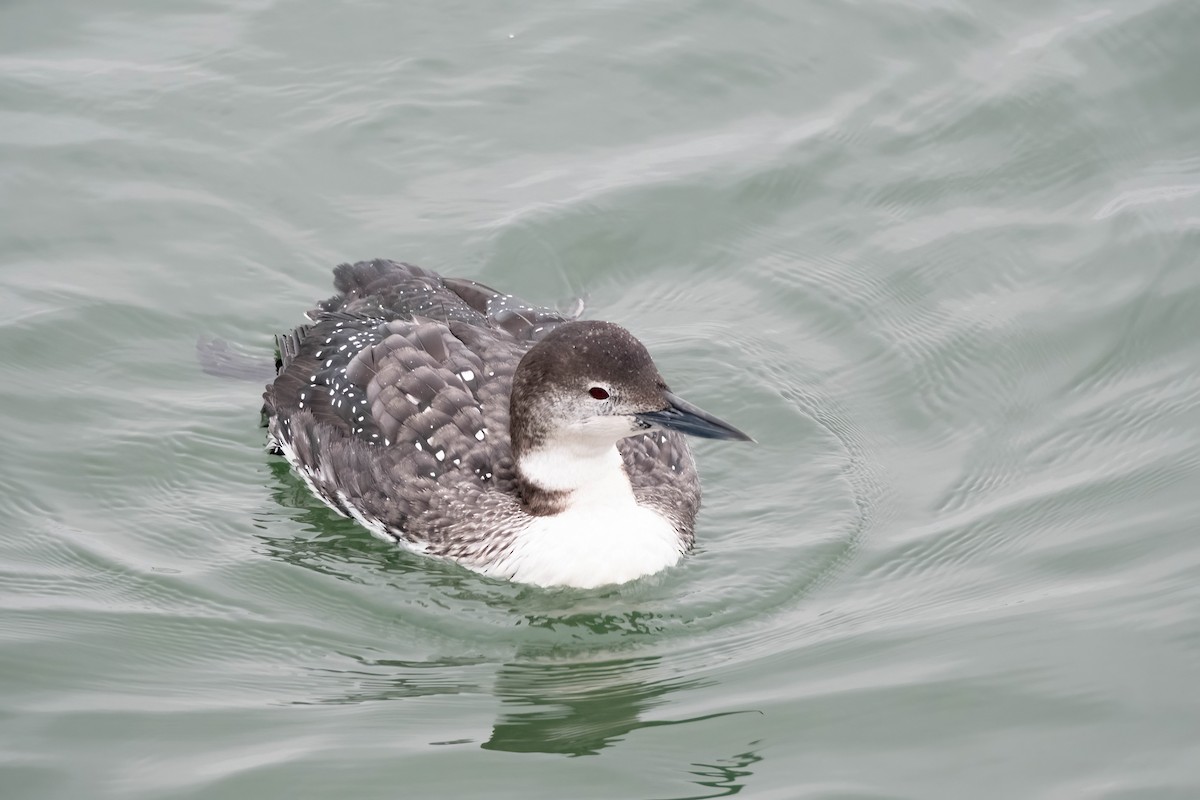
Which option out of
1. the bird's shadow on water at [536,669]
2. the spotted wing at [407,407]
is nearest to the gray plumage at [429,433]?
the spotted wing at [407,407]

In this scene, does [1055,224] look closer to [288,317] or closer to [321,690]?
[288,317]

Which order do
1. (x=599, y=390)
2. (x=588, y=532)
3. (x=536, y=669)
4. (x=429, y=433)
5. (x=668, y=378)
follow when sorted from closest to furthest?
1. (x=536, y=669)
2. (x=599, y=390)
3. (x=588, y=532)
4. (x=429, y=433)
5. (x=668, y=378)

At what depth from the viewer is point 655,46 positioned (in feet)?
36.2

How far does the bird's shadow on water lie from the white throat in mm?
103

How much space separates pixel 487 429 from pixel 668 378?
4.40ft

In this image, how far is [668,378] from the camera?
8805mm

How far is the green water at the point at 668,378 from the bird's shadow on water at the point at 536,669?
2 cm

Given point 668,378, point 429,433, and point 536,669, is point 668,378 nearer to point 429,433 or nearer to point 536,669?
point 429,433

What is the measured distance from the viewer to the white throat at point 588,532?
7320mm

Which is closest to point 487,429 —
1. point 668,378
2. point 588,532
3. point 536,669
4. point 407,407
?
point 407,407

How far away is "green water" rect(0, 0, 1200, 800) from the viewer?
6078 millimetres

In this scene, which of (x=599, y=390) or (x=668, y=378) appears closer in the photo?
(x=599, y=390)

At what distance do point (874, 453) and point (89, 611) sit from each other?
3.75m

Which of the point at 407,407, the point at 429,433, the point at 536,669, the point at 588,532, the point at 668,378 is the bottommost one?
the point at 536,669
